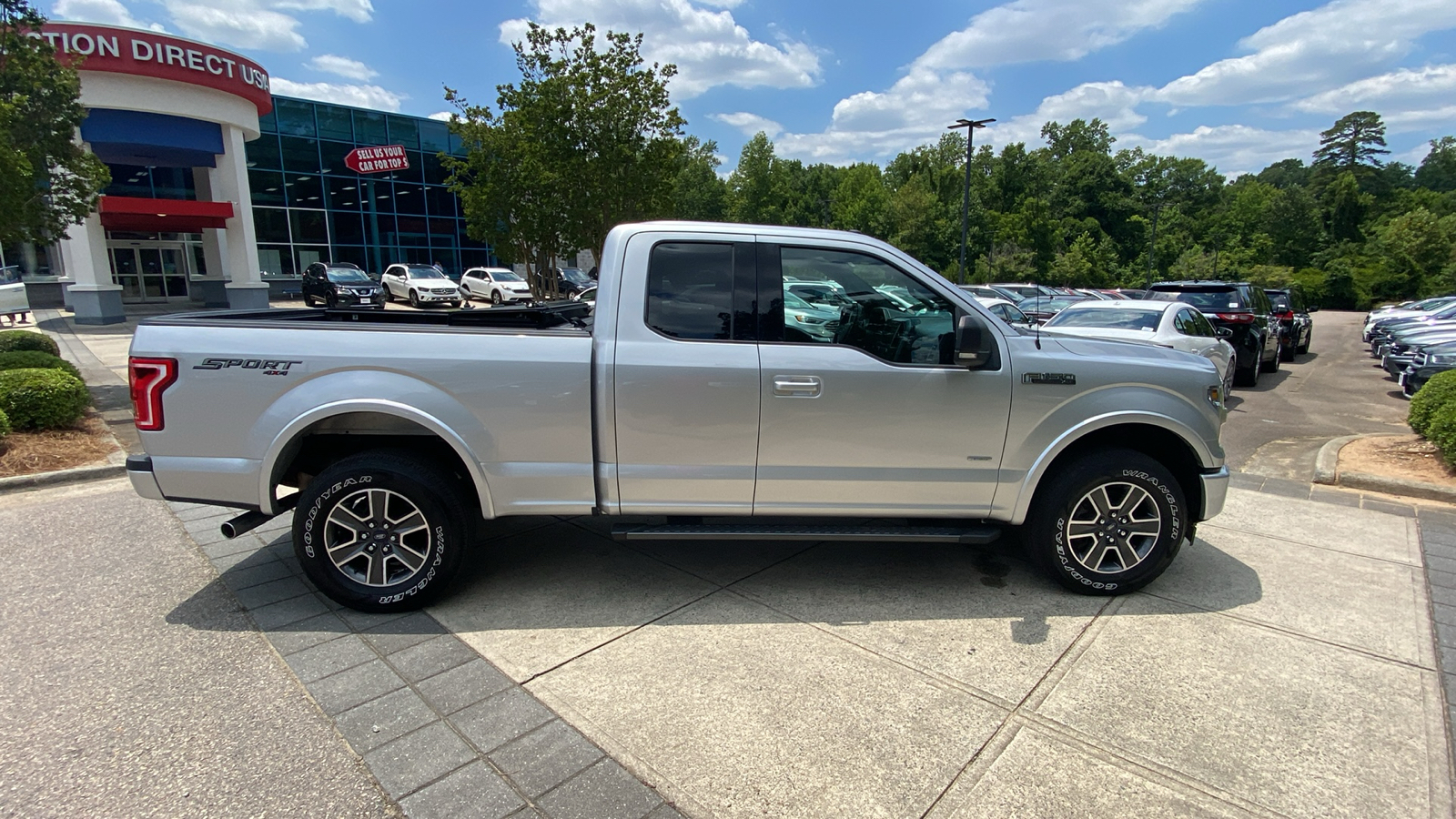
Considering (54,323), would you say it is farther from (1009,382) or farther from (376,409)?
(1009,382)

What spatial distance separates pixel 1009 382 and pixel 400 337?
319 cm

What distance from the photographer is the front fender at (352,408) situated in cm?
364

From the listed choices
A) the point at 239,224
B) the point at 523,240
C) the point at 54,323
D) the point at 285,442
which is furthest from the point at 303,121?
the point at 285,442

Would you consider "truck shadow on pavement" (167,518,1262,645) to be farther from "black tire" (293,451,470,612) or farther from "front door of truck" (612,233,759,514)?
"front door of truck" (612,233,759,514)

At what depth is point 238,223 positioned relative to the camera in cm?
2406

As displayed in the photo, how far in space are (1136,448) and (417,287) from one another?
2705cm

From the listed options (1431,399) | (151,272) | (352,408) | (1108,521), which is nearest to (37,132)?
(352,408)

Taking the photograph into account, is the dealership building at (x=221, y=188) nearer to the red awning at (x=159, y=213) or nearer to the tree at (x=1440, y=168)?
the red awning at (x=159, y=213)

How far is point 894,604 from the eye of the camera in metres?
4.04

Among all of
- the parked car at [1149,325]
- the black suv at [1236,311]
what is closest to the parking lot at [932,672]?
the parked car at [1149,325]

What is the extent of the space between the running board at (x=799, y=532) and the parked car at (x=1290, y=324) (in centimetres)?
1625

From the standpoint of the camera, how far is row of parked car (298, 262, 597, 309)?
25.6 meters

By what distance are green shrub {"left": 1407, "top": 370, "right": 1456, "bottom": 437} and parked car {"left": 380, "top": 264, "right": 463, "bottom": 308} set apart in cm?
2607

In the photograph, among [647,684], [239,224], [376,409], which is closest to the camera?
[647,684]
